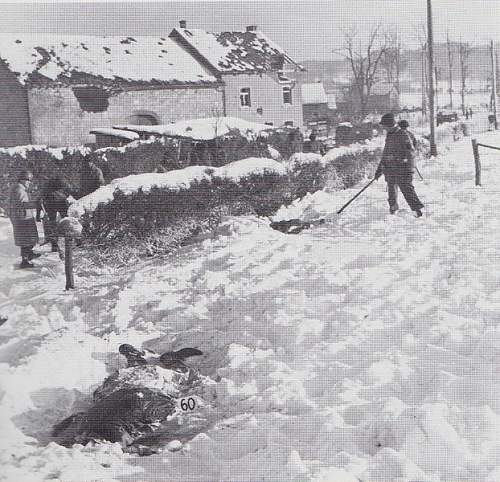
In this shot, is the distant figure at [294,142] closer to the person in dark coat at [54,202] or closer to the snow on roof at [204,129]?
the snow on roof at [204,129]

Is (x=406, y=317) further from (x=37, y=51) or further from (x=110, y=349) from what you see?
(x=37, y=51)

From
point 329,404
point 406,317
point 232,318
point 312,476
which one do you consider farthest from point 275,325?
point 312,476

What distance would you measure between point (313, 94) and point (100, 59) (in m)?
27.6

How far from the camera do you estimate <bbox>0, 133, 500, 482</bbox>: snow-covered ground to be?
3506mm

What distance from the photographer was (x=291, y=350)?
501 centimetres

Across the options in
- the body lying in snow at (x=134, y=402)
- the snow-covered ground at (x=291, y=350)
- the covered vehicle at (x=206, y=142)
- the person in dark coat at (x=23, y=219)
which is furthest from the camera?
the covered vehicle at (x=206, y=142)

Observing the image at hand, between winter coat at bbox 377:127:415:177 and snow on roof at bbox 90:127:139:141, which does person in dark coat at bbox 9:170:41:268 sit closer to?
winter coat at bbox 377:127:415:177

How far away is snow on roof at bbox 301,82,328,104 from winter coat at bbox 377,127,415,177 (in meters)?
40.7

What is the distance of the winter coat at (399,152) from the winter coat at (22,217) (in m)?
5.10

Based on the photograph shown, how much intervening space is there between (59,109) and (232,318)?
1880cm

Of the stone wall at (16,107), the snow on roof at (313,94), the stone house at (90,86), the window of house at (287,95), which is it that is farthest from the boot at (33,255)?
the snow on roof at (313,94)

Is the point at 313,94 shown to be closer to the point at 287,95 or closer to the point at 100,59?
the point at 287,95

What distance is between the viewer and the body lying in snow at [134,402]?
4.07 m

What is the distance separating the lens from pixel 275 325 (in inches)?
215
